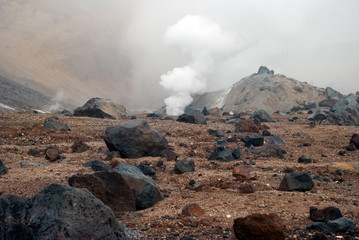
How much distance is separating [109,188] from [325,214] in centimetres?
235

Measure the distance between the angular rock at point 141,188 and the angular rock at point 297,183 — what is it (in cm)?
189

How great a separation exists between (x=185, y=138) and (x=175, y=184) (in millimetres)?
4388

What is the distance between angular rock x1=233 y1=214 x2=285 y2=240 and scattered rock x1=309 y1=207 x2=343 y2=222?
0.72m

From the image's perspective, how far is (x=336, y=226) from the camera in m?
3.04

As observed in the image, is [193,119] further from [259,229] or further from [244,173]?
[259,229]

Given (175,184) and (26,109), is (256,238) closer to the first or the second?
(175,184)

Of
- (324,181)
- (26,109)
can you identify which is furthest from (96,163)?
(26,109)

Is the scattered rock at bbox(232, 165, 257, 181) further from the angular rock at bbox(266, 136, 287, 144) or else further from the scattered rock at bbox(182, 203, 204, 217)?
the angular rock at bbox(266, 136, 287, 144)

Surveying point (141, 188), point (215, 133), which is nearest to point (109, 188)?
point (141, 188)

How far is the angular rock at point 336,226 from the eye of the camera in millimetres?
3025

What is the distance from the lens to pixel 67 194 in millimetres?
2510

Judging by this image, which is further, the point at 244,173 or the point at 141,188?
the point at 244,173

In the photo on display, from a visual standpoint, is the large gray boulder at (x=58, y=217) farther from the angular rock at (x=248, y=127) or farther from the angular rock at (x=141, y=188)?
the angular rock at (x=248, y=127)

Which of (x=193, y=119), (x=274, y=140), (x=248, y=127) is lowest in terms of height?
→ (x=274, y=140)
